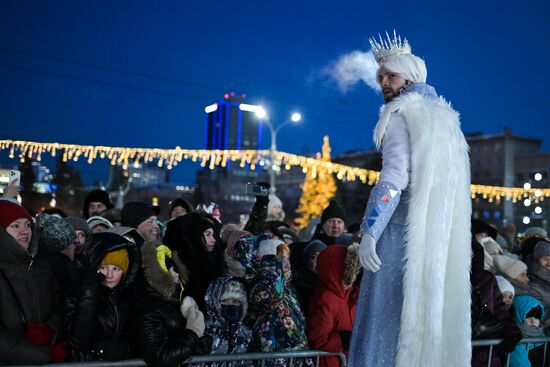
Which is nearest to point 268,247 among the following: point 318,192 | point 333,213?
point 333,213

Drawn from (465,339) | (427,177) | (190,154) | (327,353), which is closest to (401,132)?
(427,177)

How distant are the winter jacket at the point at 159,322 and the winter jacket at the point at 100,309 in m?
0.09

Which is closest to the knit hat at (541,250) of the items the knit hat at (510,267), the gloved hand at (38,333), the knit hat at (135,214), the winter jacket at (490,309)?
the knit hat at (510,267)

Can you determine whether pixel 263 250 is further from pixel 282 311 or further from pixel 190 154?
pixel 190 154

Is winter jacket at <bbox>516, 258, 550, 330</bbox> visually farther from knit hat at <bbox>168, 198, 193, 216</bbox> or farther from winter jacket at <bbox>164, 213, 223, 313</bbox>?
knit hat at <bbox>168, 198, 193, 216</bbox>

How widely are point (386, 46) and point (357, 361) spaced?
1.92m

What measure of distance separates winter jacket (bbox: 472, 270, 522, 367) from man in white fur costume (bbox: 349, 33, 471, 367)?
150 centimetres

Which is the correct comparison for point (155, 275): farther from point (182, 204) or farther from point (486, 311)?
point (182, 204)

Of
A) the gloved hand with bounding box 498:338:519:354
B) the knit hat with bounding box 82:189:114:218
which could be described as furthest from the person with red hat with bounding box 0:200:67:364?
the knit hat with bounding box 82:189:114:218

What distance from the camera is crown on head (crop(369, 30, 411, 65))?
12.0 feet

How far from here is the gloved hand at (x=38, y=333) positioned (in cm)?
330

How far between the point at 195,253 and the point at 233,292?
0.66 m

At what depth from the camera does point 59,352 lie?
3.36 metres

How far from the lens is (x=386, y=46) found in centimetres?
373
